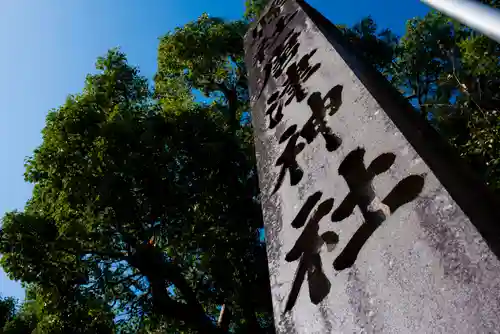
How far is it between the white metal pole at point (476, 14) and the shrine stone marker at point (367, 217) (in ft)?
1.87

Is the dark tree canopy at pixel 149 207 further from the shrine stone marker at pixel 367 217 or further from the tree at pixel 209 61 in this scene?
the shrine stone marker at pixel 367 217

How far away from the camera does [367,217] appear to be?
6.88 feet

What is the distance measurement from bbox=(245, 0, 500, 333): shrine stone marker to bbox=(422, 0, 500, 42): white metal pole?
57 centimetres

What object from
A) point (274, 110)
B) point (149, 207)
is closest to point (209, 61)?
point (149, 207)

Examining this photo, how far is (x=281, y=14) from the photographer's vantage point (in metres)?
5.29

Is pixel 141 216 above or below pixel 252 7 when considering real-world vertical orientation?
below

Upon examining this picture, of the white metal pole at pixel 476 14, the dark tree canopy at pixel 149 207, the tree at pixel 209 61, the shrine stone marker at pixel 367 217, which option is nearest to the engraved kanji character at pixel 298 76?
the shrine stone marker at pixel 367 217

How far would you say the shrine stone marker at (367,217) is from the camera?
1.57 meters

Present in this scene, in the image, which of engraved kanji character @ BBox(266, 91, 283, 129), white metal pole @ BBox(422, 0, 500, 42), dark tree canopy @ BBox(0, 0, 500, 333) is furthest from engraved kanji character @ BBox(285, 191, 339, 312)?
dark tree canopy @ BBox(0, 0, 500, 333)

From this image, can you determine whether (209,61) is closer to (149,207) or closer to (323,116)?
(149,207)

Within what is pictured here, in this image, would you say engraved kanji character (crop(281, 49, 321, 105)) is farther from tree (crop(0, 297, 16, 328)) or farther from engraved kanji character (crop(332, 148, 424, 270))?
tree (crop(0, 297, 16, 328))

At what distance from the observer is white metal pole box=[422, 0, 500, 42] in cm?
159

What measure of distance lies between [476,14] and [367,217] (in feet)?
3.23

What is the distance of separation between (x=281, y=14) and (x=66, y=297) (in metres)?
7.18
